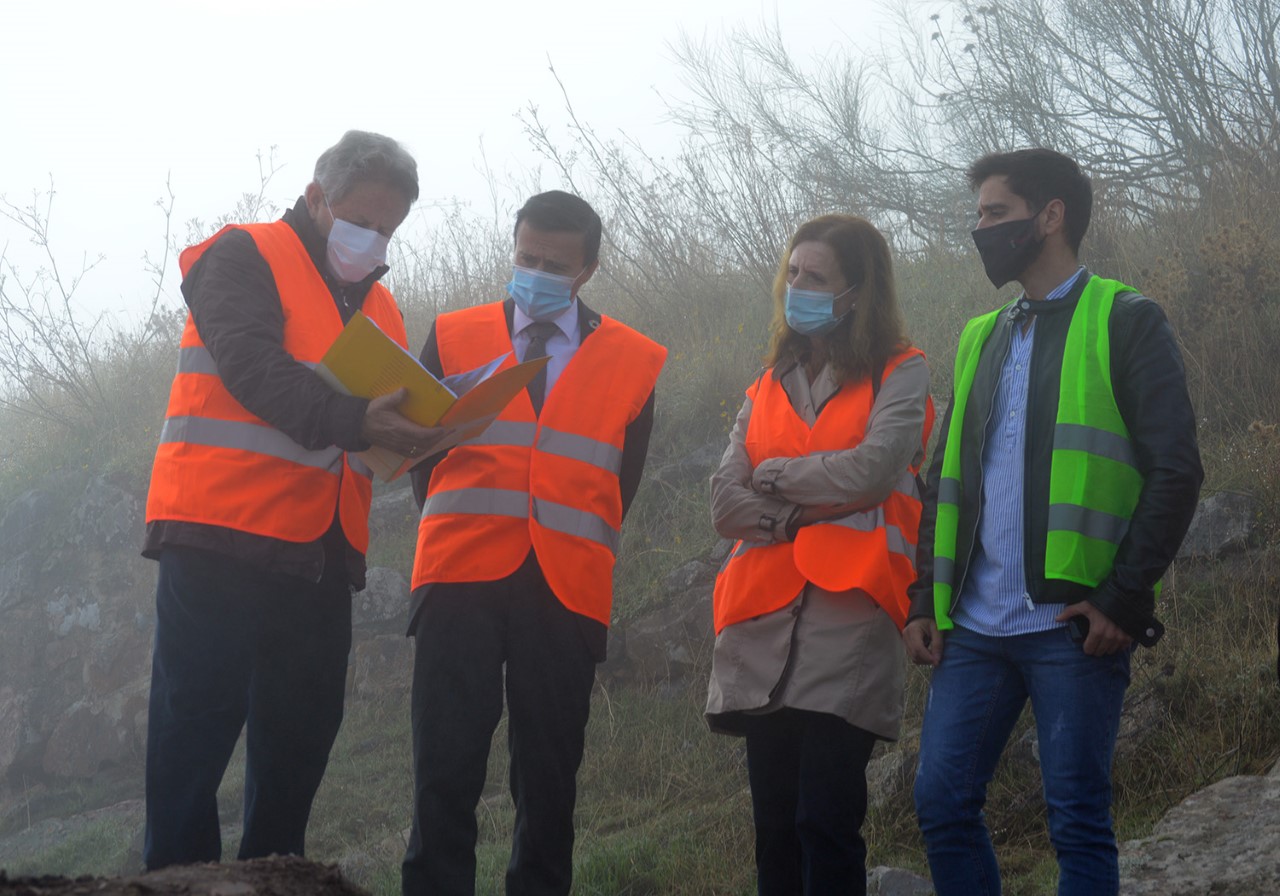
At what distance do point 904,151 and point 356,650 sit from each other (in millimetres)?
5982

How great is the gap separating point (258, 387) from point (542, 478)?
0.84m

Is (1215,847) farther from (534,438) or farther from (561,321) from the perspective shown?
(561,321)

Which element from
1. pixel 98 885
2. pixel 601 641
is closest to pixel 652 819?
pixel 601 641

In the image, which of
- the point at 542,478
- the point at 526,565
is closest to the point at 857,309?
the point at 542,478

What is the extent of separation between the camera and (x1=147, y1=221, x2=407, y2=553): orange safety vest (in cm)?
327

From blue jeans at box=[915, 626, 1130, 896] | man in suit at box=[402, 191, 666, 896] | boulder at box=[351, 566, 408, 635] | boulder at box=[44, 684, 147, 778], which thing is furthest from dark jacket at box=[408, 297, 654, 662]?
boulder at box=[44, 684, 147, 778]

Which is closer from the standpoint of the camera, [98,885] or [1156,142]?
[98,885]

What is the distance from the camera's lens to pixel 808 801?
3.16m

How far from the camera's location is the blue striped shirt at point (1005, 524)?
3.01 m

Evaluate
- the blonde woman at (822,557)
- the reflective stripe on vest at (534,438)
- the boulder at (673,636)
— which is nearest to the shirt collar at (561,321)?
the reflective stripe on vest at (534,438)

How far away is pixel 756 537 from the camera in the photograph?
3.48 metres

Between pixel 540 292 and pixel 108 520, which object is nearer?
pixel 540 292

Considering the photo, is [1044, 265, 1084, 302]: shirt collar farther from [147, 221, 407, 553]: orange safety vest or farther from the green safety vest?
[147, 221, 407, 553]: orange safety vest

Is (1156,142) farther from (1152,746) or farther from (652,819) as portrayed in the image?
(652,819)
